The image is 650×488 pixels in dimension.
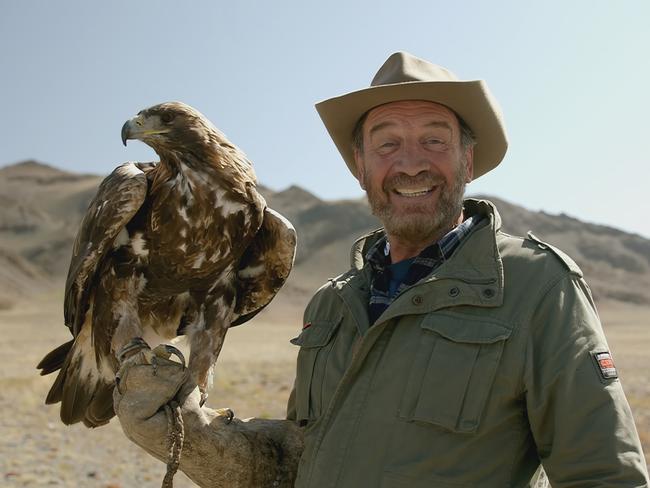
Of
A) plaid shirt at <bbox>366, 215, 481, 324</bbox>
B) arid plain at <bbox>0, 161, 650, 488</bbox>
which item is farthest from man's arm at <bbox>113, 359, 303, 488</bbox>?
arid plain at <bbox>0, 161, 650, 488</bbox>

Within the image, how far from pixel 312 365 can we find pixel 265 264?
1.56m

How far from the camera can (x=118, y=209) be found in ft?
12.6

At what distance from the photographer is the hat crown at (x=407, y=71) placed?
2.97 meters

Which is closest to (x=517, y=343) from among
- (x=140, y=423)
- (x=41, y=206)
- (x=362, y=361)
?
(x=362, y=361)

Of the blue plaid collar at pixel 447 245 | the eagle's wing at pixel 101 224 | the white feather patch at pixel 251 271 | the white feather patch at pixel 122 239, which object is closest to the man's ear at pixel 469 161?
the blue plaid collar at pixel 447 245

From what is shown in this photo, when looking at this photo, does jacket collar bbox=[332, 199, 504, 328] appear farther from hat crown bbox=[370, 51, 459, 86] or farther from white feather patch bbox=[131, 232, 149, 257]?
white feather patch bbox=[131, 232, 149, 257]

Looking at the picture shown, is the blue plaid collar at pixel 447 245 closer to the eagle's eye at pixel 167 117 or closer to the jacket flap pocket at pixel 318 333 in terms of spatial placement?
the jacket flap pocket at pixel 318 333

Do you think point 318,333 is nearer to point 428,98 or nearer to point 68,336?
point 428,98

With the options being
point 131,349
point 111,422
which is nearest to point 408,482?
point 131,349

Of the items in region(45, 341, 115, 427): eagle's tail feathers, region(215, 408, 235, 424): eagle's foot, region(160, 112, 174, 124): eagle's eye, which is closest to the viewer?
region(215, 408, 235, 424): eagle's foot

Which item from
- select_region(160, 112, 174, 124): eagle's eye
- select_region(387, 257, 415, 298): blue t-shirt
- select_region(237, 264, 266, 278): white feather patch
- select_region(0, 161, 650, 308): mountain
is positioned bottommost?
select_region(387, 257, 415, 298): blue t-shirt

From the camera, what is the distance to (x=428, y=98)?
2967mm

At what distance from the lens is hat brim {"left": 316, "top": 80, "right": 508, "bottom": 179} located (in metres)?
2.92

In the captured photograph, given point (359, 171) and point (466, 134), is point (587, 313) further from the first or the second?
point (359, 171)
